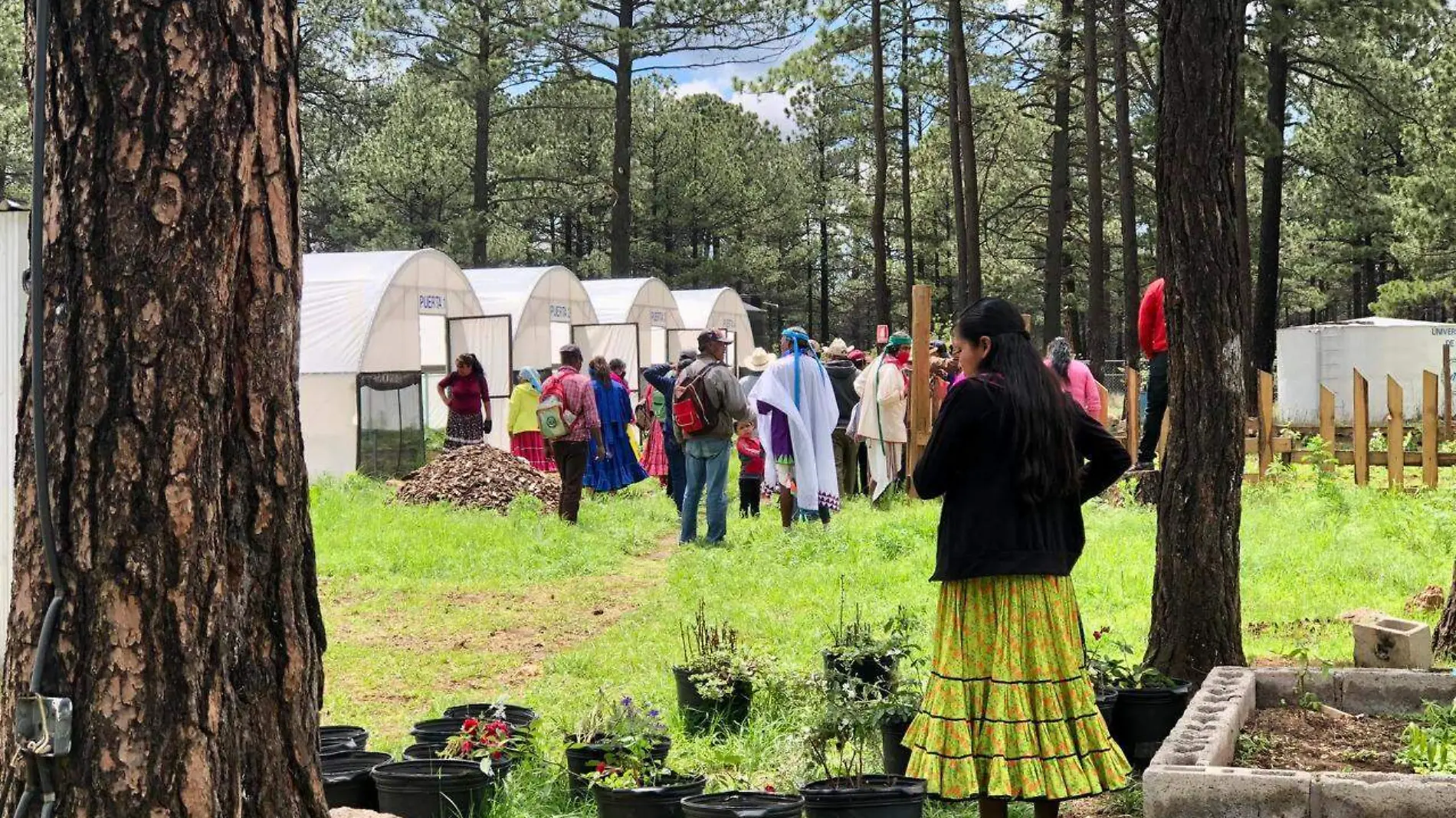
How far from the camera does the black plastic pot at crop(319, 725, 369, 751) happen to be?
5508mm

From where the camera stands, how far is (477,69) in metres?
35.3

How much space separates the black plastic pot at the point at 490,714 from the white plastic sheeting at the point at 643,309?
24261mm

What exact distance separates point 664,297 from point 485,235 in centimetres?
782

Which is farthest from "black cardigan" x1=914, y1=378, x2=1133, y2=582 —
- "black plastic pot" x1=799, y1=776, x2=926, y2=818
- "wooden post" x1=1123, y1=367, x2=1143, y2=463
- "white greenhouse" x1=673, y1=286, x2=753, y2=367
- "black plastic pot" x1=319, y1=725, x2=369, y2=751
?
"white greenhouse" x1=673, y1=286, x2=753, y2=367

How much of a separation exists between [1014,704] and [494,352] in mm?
20055

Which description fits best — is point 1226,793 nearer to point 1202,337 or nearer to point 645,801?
point 645,801

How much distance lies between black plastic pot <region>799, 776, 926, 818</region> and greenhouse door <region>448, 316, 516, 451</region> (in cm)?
1954

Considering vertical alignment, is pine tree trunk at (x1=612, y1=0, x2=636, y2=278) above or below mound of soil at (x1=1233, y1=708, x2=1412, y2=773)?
above

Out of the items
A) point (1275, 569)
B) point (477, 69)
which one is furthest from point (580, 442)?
point (477, 69)

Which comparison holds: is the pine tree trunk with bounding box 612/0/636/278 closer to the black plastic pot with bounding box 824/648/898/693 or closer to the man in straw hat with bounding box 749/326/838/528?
the man in straw hat with bounding box 749/326/838/528

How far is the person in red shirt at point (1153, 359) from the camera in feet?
34.2

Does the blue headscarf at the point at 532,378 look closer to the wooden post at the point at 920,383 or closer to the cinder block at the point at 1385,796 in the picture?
the wooden post at the point at 920,383

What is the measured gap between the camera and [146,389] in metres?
2.77

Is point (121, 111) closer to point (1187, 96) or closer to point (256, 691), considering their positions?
point (256, 691)
